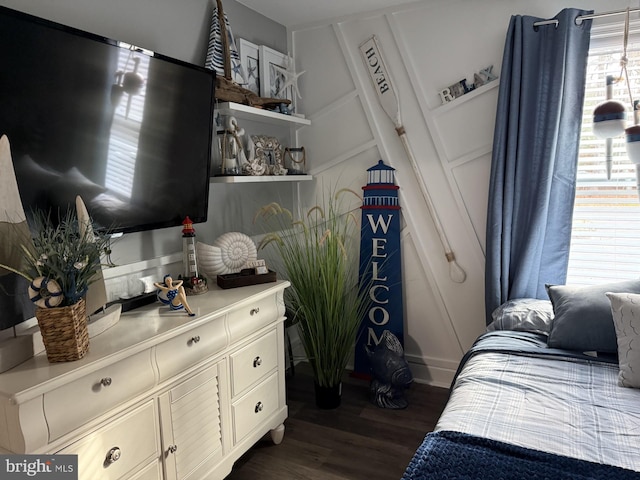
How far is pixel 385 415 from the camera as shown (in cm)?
275

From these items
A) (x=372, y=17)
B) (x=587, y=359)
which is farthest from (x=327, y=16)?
(x=587, y=359)

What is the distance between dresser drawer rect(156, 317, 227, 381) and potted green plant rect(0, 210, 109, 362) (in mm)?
304

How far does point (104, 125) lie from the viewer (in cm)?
181

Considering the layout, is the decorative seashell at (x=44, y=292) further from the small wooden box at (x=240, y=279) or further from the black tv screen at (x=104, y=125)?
the small wooden box at (x=240, y=279)

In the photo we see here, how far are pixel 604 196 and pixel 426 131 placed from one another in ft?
3.42

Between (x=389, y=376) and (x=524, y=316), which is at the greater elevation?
(x=524, y=316)

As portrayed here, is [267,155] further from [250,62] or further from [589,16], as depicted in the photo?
[589,16]

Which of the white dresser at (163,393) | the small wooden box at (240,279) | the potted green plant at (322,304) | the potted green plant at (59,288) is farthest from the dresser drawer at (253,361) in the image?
the potted green plant at (59,288)

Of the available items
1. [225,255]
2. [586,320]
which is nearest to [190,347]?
[225,255]

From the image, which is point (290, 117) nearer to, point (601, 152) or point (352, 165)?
point (352, 165)

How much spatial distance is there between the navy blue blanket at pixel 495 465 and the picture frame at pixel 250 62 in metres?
2.17

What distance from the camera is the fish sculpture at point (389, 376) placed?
9.24ft

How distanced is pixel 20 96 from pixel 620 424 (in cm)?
218

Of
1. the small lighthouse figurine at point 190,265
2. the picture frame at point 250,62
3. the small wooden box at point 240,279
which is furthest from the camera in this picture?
the picture frame at point 250,62
